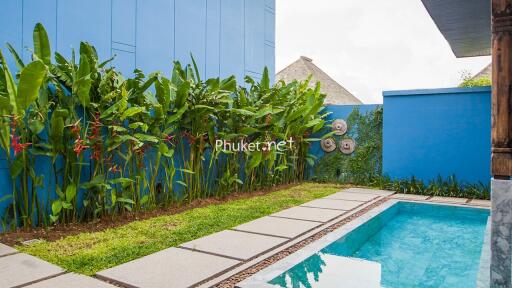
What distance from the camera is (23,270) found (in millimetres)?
2447

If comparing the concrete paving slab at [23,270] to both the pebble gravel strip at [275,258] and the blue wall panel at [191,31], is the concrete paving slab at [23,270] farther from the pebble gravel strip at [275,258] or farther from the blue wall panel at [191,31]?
the blue wall panel at [191,31]

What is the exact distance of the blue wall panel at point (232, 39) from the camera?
6.14 metres

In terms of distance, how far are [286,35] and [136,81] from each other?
609 centimetres

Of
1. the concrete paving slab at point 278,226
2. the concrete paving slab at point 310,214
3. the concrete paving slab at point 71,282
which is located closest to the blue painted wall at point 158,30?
the concrete paving slab at point 71,282

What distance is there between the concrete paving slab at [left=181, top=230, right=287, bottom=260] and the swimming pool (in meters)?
0.30

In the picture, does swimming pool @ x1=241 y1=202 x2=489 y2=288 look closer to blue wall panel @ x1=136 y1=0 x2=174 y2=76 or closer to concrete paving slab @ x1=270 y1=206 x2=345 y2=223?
concrete paving slab @ x1=270 y1=206 x2=345 y2=223

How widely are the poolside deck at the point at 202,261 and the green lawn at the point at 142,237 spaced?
115 millimetres

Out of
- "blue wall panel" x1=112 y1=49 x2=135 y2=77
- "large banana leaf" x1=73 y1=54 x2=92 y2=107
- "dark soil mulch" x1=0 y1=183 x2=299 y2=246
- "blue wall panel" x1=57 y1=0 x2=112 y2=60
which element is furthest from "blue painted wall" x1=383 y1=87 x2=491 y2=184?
"large banana leaf" x1=73 y1=54 x2=92 y2=107

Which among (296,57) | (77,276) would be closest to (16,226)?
(77,276)

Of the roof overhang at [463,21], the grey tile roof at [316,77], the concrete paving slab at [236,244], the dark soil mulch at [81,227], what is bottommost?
the concrete paving slab at [236,244]

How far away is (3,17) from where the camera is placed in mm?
3389

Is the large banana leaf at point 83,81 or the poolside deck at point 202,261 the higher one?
the large banana leaf at point 83,81

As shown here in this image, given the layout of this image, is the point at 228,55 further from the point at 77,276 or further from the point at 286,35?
the point at 77,276

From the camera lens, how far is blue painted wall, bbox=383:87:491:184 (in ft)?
19.2
